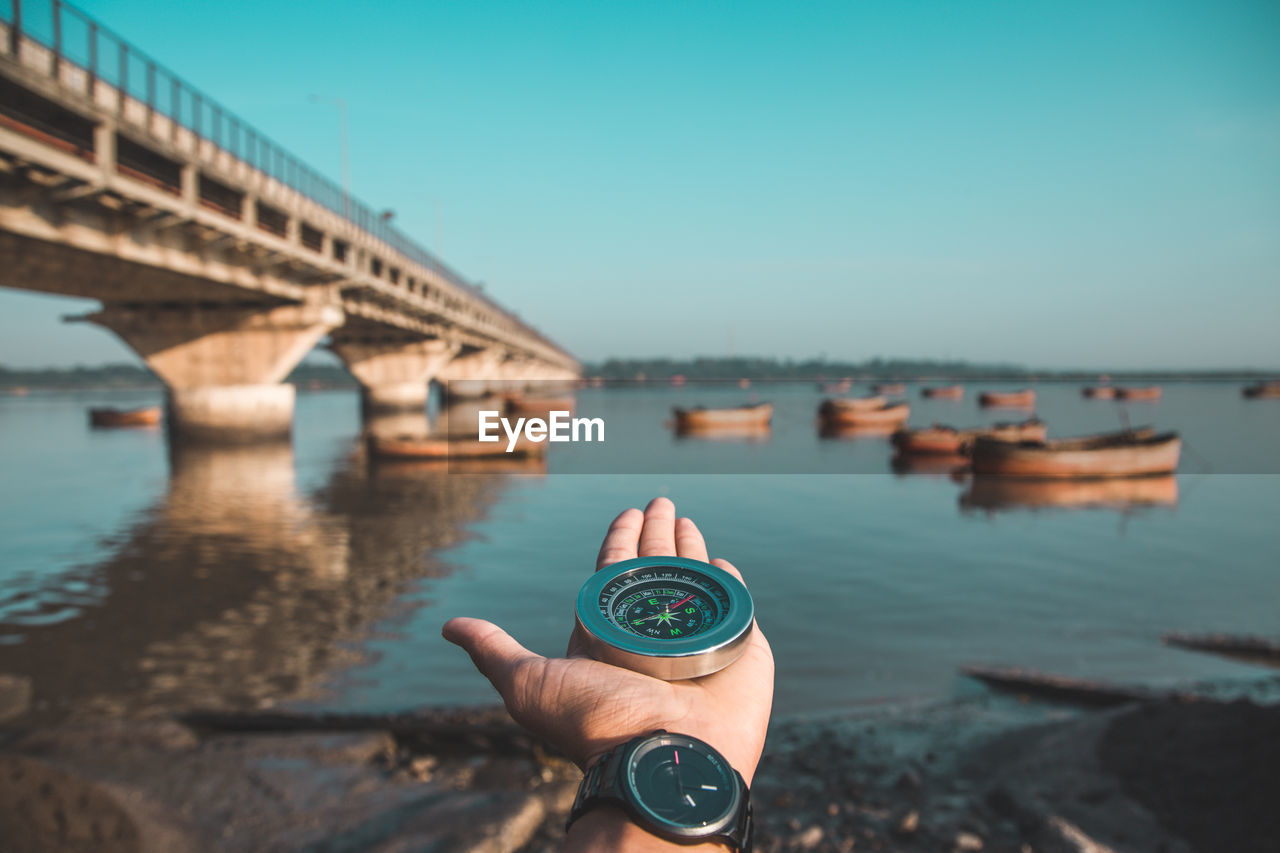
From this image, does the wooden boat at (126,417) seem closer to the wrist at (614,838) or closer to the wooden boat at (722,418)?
the wooden boat at (722,418)

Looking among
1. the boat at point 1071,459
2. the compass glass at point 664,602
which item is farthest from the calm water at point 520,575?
the compass glass at point 664,602

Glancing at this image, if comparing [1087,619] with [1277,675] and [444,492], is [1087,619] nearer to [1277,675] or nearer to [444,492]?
[1277,675]

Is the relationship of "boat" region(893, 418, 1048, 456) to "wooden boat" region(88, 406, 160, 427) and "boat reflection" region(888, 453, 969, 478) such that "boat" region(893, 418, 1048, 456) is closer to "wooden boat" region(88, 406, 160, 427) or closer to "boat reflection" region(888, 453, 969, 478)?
"boat reflection" region(888, 453, 969, 478)

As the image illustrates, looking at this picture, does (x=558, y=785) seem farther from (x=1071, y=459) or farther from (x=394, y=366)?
(x=394, y=366)

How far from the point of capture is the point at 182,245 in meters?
22.8

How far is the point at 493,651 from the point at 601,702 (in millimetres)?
371

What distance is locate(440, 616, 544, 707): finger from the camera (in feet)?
6.98

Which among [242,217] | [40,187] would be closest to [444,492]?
[242,217]

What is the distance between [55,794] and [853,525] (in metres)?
17.3

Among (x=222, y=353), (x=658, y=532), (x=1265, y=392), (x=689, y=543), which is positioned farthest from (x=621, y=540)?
(x=1265, y=392)

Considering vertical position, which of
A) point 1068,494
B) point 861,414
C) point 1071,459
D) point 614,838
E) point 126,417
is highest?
point 614,838

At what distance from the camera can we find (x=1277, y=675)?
29.0 ft

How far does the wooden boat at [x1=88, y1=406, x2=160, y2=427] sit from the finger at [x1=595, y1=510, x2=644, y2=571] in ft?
199

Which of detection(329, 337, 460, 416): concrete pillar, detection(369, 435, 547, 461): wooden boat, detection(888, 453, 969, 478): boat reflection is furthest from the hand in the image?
detection(329, 337, 460, 416): concrete pillar
